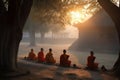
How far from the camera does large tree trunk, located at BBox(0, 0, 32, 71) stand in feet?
39.1

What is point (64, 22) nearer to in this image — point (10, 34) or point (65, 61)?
point (65, 61)

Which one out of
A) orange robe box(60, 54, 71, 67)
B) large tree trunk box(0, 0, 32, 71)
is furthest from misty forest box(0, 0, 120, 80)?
orange robe box(60, 54, 71, 67)

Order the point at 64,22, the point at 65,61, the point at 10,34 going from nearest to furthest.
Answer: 1. the point at 10,34
2. the point at 65,61
3. the point at 64,22

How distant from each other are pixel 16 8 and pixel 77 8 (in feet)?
29.8

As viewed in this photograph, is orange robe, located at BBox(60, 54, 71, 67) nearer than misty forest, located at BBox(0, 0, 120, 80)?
No

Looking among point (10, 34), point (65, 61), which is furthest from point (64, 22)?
point (10, 34)

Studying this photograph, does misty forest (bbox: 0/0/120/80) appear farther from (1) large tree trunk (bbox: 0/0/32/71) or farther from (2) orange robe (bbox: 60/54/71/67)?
(2) orange robe (bbox: 60/54/71/67)

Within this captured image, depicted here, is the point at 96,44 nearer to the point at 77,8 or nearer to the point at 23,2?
the point at 77,8

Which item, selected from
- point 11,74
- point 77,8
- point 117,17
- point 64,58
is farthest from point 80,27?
point 11,74

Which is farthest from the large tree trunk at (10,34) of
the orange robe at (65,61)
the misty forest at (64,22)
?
the orange robe at (65,61)

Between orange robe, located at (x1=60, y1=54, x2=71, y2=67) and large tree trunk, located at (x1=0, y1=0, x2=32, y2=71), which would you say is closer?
large tree trunk, located at (x1=0, y1=0, x2=32, y2=71)

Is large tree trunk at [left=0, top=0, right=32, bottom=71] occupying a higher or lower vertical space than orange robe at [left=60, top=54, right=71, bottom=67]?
higher

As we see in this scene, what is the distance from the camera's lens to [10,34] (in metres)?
12.3

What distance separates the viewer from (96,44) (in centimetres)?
3416
